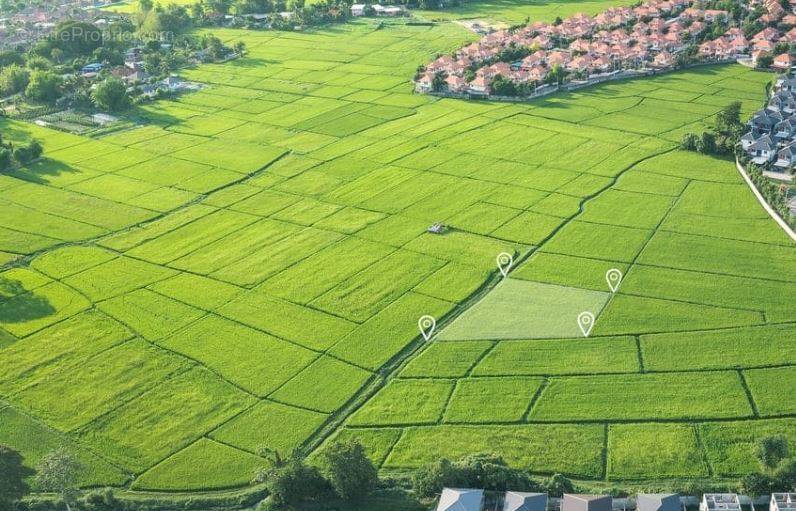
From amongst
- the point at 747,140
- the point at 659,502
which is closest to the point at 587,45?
the point at 747,140

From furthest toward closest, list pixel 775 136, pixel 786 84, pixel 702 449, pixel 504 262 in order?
pixel 786 84 < pixel 775 136 < pixel 504 262 < pixel 702 449

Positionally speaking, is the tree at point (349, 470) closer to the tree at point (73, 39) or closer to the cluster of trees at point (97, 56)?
the cluster of trees at point (97, 56)

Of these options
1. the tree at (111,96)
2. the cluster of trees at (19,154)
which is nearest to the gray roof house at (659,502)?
the cluster of trees at (19,154)

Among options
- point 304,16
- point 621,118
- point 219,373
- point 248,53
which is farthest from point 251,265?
point 304,16

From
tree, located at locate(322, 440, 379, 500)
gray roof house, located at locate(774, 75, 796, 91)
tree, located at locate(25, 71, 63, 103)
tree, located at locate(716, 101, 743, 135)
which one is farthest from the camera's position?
tree, located at locate(25, 71, 63, 103)

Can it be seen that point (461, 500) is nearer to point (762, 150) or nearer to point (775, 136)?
point (762, 150)

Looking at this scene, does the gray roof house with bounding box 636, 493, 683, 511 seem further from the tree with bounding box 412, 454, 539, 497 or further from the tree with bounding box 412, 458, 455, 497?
the tree with bounding box 412, 458, 455, 497

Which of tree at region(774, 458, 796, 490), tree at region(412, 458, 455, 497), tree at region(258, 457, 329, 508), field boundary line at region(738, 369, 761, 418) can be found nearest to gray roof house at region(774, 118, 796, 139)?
field boundary line at region(738, 369, 761, 418)
